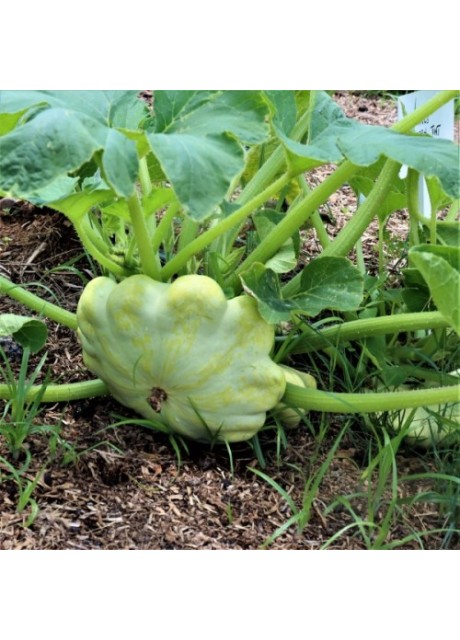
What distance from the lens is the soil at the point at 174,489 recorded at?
1698mm

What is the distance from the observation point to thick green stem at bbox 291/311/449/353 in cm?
190

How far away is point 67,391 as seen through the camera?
1981 millimetres

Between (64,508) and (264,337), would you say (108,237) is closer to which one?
(264,337)

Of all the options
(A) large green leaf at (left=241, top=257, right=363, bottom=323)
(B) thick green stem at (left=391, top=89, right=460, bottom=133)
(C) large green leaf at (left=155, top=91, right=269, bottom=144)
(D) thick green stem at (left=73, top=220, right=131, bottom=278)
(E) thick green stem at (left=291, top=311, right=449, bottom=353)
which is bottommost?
(E) thick green stem at (left=291, top=311, right=449, bottom=353)

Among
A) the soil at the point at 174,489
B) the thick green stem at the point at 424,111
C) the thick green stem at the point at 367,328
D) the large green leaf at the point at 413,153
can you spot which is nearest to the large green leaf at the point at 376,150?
the large green leaf at the point at 413,153

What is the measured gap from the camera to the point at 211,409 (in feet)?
6.03

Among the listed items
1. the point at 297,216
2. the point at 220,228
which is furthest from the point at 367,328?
the point at 220,228

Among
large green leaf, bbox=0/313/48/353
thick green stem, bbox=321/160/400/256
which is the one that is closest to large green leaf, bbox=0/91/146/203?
large green leaf, bbox=0/313/48/353

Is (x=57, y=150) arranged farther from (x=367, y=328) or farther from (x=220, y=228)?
(x=367, y=328)

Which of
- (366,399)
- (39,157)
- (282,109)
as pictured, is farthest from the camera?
(366,399)

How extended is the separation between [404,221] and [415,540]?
1388 mm

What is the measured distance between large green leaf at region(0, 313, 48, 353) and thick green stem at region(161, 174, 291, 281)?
327 mm

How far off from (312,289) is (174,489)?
1.60 feet

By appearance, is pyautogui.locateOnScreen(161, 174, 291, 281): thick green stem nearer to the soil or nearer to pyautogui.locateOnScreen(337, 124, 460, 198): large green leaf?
pyautogui.locateOnScreen(337, 124, 460, 198): large green leaf
